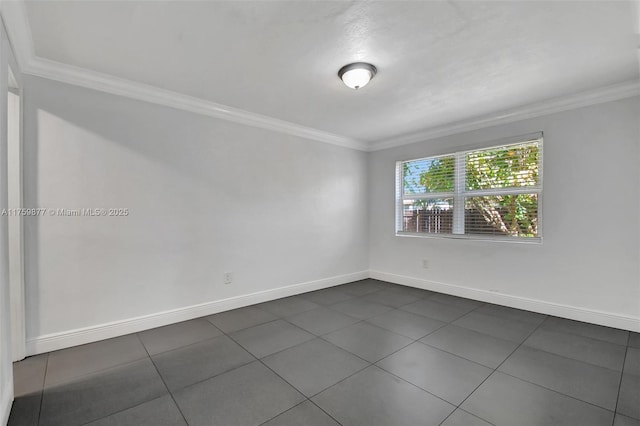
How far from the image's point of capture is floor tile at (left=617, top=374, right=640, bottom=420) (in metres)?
1.65

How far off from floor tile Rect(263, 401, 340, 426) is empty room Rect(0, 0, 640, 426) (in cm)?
1

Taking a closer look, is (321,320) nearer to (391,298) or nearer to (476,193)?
(391,298)

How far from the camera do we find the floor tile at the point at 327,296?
374 cm

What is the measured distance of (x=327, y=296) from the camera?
3967 mm

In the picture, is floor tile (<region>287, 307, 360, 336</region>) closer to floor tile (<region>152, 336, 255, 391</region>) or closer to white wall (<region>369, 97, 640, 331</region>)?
floor tile (<region>152, 336, 255, 391</region>)

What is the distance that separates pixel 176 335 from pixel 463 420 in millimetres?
2434

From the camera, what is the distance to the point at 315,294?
406cm

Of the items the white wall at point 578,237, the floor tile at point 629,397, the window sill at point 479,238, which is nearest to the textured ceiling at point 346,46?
the white wall at point 578,237

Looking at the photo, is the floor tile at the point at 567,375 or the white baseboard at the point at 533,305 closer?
the floor tile at the point at 567,375

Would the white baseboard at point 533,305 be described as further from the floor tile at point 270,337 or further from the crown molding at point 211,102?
the floor tile at point 270,337

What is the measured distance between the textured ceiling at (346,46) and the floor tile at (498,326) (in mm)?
2396

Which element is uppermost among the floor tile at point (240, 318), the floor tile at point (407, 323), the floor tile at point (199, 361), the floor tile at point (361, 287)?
the floor tile at point (199, 361)

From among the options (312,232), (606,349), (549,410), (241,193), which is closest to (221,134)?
(241,193)

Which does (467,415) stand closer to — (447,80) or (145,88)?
(447,80)
